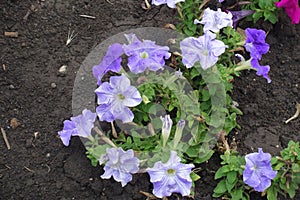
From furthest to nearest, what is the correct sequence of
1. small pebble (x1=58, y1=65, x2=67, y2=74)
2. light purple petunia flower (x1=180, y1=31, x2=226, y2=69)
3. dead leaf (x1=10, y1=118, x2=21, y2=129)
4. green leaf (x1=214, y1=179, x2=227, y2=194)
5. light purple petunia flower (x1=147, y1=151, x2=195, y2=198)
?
small pebble (x1=58, y1=65, x2=67, y2=74) → dead leaf (x1=10, y1=118, x2=21, y2=129) → green leaf (x1=214, y1=179, x2=227, y2=194) → light purple petunia flower (x1=180, y1=31, x2=226, y2=69) → light purple petunia flower (x1=147, y1=151, x2=195, y2=198)

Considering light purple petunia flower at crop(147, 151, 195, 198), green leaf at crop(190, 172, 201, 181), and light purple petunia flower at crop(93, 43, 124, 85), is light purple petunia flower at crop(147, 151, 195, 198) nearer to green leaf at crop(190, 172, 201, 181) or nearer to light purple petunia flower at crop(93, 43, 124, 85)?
green leaf at crop(190, 172, 201, 181)

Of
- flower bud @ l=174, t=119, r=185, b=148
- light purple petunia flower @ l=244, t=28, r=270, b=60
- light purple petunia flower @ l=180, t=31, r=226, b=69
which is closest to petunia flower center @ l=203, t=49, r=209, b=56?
light purple petunia flower @ l=180, t=31, r=226, b=69

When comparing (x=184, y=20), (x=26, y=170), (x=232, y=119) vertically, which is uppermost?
(x=184, y=20)

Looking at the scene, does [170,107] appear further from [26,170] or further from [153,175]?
[26,170]

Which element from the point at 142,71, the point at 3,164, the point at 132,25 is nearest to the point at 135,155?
the point at 142,71

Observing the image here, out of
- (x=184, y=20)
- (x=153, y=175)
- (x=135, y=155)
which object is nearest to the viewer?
(x=153, y=175)

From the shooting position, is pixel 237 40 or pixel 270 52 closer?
pixel 237 40

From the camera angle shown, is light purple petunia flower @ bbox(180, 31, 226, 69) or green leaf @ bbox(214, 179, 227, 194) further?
green leaf @ bbox(214, 179, 227, 194)

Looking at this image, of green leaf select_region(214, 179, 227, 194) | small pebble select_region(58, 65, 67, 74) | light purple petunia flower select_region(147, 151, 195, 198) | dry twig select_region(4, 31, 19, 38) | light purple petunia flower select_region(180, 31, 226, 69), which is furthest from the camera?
dry twig select_region(4, 31, 19, 38)
